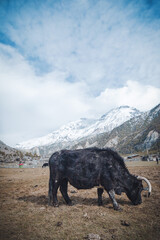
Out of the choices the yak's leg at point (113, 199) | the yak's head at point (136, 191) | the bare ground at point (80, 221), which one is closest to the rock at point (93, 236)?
the bare ground at point (80, 221)

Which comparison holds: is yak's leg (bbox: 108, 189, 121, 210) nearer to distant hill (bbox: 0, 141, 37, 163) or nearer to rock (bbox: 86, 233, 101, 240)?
rock (bbox: 86, 233, 101, 240)

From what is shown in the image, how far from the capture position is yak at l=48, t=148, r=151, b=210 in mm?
7711

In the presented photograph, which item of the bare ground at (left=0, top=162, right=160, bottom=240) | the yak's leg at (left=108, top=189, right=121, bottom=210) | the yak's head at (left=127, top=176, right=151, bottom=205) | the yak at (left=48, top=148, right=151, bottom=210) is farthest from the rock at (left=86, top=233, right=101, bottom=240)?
the yak's head at (left=127, top=176, right=151, bottom=205)

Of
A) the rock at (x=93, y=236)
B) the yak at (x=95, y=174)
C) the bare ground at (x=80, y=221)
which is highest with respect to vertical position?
the yak at (x=95, y=174)

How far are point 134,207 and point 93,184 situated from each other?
2457 mm

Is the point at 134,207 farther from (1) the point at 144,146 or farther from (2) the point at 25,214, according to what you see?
(1) the point at 144,146

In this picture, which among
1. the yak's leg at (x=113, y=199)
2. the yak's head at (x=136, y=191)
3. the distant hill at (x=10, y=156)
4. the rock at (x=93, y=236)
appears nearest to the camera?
the rock at (x=93, y=236)

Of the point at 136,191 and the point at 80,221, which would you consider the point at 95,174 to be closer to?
the point at 80,221

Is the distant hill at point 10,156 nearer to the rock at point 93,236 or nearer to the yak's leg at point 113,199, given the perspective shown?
the yak's leg at point 113,199

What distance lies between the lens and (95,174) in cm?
778

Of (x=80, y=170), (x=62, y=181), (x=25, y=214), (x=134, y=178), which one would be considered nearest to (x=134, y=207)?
(x=134, y=178)

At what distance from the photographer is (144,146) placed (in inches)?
6801

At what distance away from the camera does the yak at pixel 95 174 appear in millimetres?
7711

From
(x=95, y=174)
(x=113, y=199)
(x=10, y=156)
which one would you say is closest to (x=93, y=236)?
(x=113, y=199)
